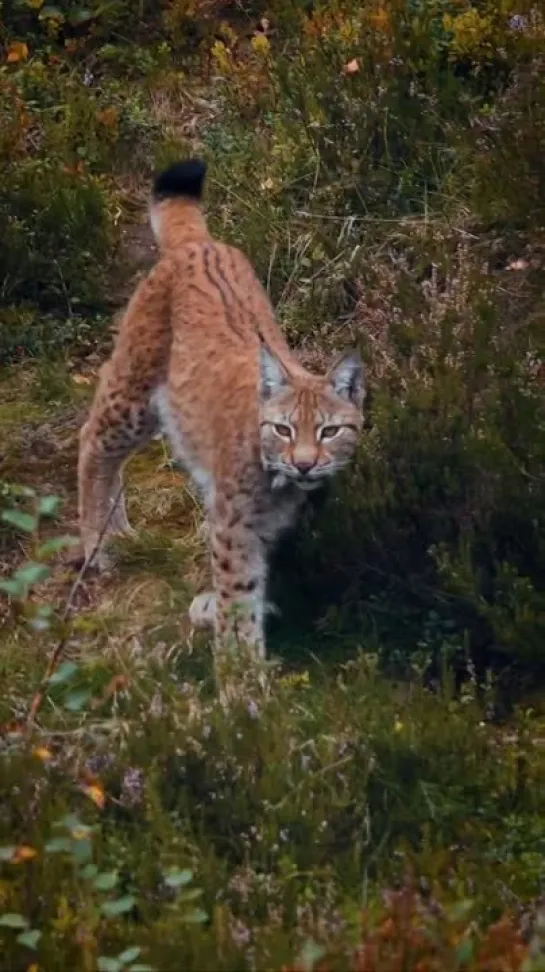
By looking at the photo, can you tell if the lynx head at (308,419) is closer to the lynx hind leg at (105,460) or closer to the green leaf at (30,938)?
the lynx hind leg at (105,460)

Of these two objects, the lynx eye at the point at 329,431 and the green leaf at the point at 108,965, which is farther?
the lynx eye at the point at 329,431

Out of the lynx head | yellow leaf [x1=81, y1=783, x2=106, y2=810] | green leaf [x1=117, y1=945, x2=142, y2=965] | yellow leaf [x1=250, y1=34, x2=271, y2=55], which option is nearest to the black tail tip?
the lynx head

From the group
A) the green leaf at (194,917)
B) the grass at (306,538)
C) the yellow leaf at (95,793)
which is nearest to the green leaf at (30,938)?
the grass at (306,538)

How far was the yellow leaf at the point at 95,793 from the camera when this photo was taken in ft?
14.0

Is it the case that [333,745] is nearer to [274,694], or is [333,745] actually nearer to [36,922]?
[274,694]

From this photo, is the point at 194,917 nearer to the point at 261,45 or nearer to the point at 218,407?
the point at 218,407

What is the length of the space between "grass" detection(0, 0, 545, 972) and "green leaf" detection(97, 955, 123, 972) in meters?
0.08

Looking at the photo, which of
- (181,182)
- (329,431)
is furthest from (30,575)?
(181,182)

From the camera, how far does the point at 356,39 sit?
8000 millimetres

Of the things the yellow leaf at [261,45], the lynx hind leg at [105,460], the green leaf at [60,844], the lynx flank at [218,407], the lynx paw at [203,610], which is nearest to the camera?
the green leaf at [60,844]

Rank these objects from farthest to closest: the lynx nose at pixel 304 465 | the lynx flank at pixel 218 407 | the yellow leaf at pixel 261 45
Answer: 1. the yellow leaf at pixel 261 45
2. the lynx flank at pixel 218 407
3. the lynx nose at pixel 304 465

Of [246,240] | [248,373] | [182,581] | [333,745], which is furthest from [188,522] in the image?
[333,745]

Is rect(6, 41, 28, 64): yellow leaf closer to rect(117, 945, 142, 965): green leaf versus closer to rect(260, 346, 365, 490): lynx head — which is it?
rect(260, 346, 365, 490): lynx head

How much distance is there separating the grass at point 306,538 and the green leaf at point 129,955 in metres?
0.03
